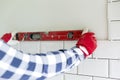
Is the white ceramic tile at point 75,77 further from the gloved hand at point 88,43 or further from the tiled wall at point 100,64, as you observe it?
the gloved hand at point 88,43

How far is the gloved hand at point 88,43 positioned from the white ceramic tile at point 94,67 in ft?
0.24

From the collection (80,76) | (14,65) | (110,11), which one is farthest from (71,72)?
(14,65)

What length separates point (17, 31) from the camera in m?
1.05

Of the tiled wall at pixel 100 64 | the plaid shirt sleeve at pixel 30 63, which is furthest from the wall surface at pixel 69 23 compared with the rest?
the plaid shirt sleeve at pixel 30 63

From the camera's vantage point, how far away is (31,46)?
1.01m

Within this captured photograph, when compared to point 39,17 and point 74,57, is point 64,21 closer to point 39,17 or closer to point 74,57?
point 39,17

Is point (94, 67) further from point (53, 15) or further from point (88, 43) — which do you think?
point (53, 15)

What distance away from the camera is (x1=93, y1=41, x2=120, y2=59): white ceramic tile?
0.77 metres

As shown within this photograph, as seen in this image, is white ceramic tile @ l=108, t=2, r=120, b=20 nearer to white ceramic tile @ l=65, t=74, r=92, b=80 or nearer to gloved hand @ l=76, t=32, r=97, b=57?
gloved hand @ l=76, t=32, r=97, b=57

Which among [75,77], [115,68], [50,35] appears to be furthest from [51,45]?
[115,68]

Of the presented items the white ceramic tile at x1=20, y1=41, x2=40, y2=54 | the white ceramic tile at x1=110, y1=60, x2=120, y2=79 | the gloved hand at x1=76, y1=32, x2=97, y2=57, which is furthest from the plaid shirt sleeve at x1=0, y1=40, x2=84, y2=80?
the white ceramic tile at x1=20, y1=41, x2=40, y2=54

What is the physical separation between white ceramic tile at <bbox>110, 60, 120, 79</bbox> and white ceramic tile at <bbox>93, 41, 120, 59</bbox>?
0.02m

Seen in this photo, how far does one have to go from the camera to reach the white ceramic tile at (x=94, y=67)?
2.64 ft

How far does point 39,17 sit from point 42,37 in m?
0.10
